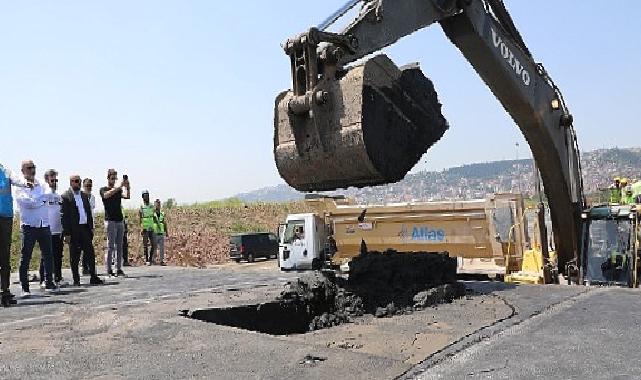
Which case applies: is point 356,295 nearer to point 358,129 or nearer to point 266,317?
point 266,317

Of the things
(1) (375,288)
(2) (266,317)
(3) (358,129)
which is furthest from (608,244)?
(2) (266,317)

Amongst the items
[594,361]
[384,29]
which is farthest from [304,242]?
[594,361]

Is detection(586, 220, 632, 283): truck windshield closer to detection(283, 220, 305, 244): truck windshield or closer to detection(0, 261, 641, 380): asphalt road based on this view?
detection(0, 261, 641, 380): asphalt road

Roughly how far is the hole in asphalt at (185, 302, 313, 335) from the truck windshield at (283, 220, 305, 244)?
40.9 feet

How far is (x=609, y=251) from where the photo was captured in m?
8.57

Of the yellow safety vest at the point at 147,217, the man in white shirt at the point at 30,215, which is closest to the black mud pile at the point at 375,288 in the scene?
the man in white shirt at the point at 30,215

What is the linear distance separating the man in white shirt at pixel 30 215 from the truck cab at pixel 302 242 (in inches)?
392

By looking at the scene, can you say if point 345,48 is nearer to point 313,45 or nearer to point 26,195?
point 313,45

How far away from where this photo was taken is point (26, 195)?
783 centimetres

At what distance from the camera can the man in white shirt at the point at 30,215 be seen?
784 cm

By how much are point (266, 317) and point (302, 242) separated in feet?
41.4

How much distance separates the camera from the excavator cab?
841 cm

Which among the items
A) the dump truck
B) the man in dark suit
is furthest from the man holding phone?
the dump truck

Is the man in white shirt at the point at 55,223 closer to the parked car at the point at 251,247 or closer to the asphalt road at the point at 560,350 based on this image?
the asphalt road at the point at 560,350
